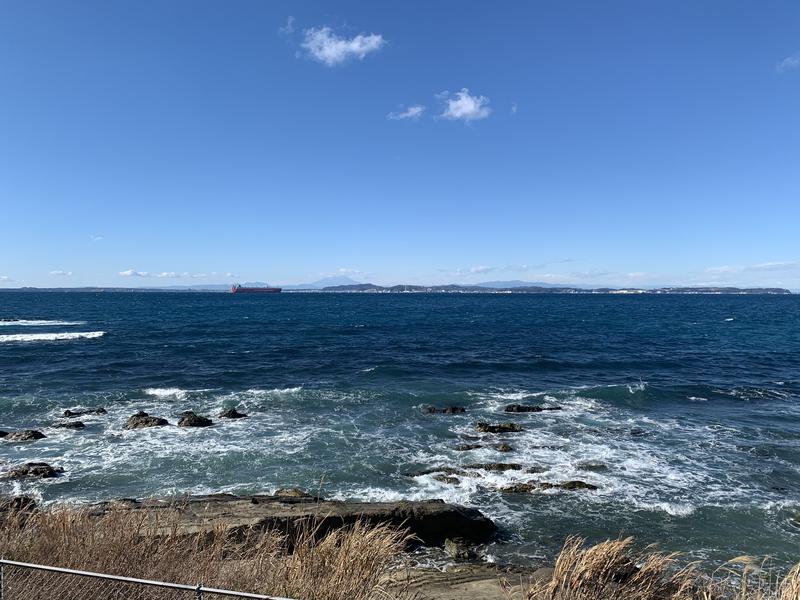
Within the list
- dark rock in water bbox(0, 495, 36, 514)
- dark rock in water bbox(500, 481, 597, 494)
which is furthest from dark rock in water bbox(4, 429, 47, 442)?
dark rock in water bbox(500, 481, 597, 494)

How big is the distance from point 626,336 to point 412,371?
3646cm

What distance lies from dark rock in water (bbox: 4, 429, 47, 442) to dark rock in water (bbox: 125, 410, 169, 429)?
3.26 metres

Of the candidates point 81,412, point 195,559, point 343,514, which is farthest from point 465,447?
point 81,412

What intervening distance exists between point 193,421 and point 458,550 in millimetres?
15492

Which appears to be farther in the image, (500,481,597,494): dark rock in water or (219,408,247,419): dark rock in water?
(219,408,247,419): dark rock in water

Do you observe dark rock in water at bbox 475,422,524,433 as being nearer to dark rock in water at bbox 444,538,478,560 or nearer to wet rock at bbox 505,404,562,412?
wet rock at bbox 505,404,562,412

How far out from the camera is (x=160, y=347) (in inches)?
1822

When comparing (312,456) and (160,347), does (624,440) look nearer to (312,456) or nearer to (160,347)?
(312,456)

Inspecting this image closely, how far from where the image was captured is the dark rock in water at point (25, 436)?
63.4 ft

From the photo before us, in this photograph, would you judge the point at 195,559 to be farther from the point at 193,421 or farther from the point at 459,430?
the point at 193,421

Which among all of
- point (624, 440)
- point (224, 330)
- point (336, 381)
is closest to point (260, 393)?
point (336, 381)

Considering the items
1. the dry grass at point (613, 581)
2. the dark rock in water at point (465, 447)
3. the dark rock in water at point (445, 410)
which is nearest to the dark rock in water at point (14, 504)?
the dry grass at point (613, 581)

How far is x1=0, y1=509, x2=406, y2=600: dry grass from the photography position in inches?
208

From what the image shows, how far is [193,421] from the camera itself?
21781mm
